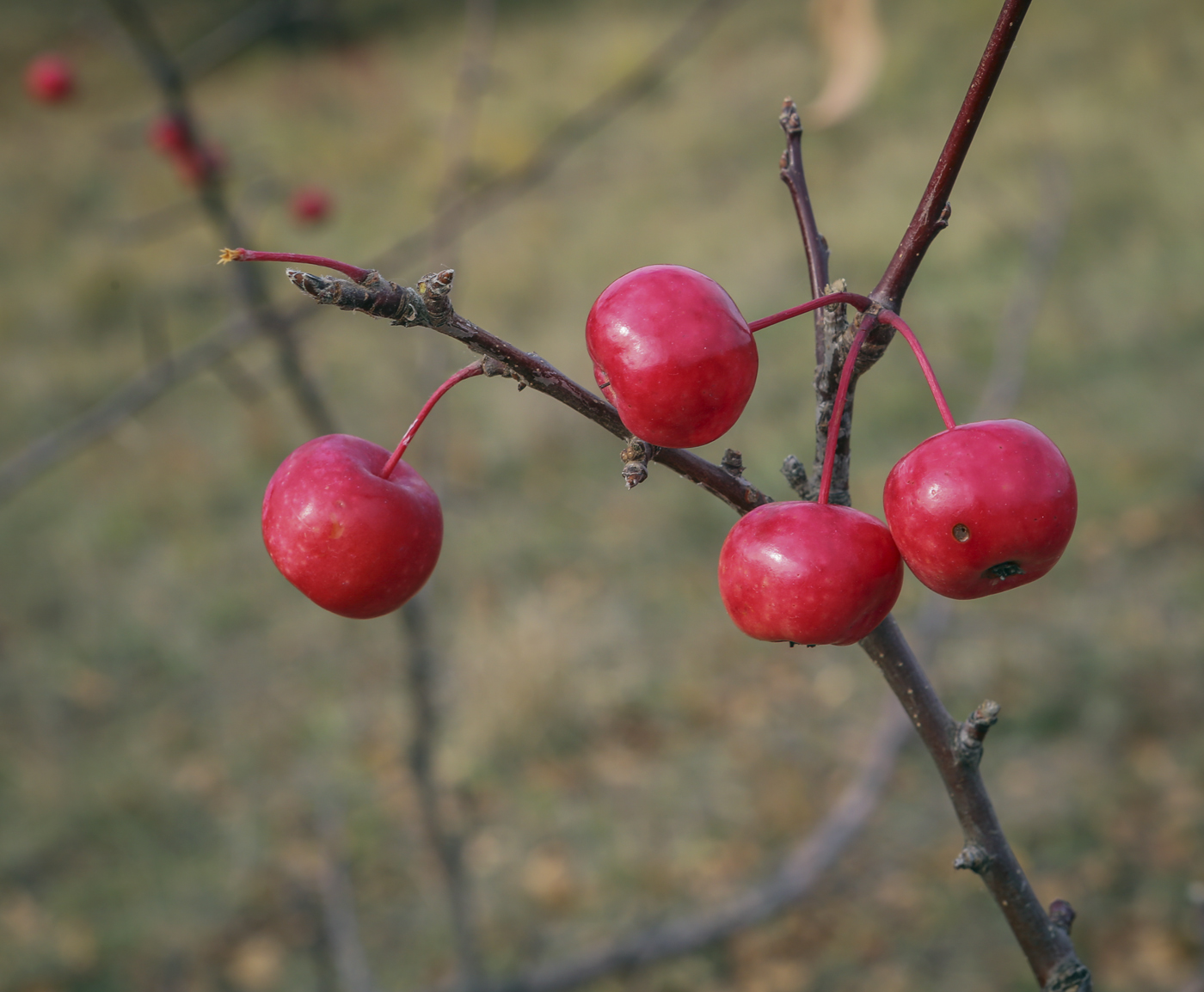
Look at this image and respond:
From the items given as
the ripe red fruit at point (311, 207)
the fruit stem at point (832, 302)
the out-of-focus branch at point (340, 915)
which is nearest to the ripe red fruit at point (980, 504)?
the fruit stem at point (832, 302)

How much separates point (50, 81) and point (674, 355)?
3190mm

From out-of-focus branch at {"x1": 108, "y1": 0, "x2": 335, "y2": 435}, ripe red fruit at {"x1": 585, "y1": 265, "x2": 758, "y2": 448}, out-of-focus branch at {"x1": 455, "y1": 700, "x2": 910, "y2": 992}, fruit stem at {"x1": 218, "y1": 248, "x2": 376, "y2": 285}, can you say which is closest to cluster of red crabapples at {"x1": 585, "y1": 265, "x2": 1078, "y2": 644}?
ripe red fruit at {"x1": 585, "y1": 265, "x2": 758, "y2": 448}

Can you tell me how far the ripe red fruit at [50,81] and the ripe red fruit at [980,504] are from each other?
3214mm

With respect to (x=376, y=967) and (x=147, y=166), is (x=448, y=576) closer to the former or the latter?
(x=376, y=967)

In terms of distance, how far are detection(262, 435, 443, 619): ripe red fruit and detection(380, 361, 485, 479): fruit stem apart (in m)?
0.02

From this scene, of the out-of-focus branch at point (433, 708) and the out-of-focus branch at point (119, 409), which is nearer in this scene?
the out-of-focus branch at point (119, 409)

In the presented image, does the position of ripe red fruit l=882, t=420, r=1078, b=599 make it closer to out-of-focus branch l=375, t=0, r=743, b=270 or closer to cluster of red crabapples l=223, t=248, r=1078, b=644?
cluster of red crabapples l=223, t=248, r=1078, b=644

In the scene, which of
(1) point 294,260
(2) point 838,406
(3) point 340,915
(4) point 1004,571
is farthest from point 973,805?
(3) point 340,915

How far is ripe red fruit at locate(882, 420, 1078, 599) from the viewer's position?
64 cm

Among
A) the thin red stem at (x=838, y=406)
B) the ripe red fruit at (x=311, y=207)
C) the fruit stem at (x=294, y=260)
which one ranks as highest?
the ripe red fruit at (x=311, y=207)

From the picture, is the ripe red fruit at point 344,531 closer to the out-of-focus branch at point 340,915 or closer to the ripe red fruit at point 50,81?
the out-of-focus branch at point 340,915

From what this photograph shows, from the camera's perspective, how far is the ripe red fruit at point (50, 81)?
2.99m

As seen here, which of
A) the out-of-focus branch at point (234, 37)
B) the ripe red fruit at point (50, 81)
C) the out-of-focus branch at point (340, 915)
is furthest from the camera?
the ripe red fruit at point (50, 81)

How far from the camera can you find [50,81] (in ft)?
9.89
